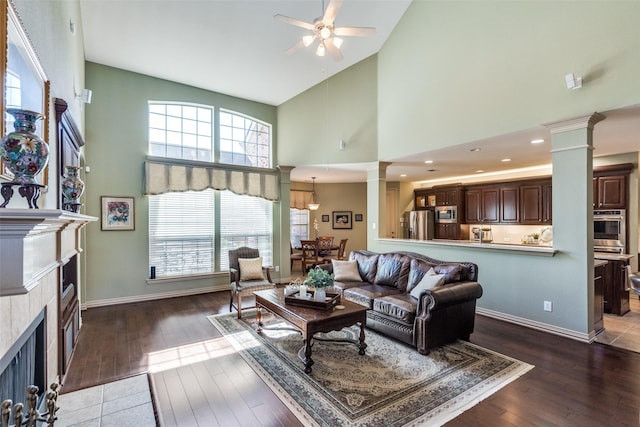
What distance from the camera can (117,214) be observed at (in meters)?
5.23

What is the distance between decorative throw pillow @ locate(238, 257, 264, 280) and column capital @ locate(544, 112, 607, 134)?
14.8 feet

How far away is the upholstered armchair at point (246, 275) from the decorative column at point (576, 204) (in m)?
3.99

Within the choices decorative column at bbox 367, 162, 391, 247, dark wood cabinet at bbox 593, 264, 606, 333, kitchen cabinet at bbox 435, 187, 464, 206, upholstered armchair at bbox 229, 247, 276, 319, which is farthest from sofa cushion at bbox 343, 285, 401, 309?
kitchen cabinet at bbox 435, 187, 464, 206

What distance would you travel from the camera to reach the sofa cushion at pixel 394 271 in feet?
14.1

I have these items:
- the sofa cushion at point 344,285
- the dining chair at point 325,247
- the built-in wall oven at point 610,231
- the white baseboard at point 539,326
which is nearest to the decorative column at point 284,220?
the dining chair at point 325,247

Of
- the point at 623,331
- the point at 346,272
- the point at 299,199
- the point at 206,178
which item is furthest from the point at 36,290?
the point at 299,199

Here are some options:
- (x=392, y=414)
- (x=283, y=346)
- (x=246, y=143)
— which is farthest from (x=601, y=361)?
(x=246, y=143)

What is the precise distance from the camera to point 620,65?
10.4 feet

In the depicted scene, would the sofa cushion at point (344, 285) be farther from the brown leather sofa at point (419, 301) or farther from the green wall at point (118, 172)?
the green wall at point (118, 172)

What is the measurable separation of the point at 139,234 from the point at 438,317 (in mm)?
5052

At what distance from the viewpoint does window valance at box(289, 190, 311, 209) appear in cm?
891

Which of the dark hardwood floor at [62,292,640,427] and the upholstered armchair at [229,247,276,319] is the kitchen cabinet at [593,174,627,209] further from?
the upholstered armchair at [229,247,276,319]

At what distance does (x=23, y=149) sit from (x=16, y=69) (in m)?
0.58

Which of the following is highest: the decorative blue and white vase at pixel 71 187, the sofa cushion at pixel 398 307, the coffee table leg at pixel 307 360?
the decorative blue and white vase at pixel 71 187
